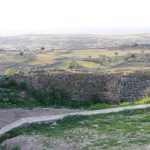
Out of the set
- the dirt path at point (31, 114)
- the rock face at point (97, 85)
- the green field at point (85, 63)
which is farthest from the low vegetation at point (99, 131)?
the green field at point (85, 63)

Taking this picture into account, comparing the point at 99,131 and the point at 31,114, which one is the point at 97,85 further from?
the point at 99,131

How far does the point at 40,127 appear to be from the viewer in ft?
59.4

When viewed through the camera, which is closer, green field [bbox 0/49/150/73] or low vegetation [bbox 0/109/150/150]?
low vegetation [bbox 0/109/150/150]

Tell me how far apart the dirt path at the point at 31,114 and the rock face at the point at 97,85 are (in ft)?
10.8

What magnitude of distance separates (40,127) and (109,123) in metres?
2.56

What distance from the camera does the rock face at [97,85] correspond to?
2536cm

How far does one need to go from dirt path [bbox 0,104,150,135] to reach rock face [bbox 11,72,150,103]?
10.8 feet

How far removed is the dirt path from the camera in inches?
731

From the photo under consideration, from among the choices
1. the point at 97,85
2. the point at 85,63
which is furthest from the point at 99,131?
the point at 85,63

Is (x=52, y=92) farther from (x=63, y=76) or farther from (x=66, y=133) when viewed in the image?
(x=66, y=133)

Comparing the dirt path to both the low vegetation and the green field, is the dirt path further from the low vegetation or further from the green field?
the green field

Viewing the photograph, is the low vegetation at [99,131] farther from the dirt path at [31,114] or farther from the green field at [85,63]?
the green field at [85,63]

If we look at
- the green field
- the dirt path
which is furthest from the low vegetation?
the green field

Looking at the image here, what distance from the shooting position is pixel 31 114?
70.7 ft
